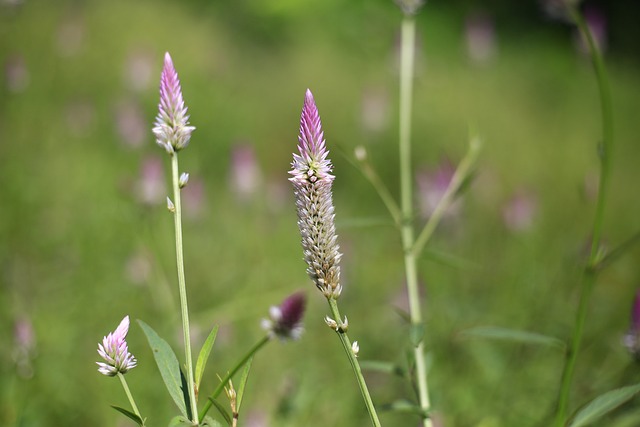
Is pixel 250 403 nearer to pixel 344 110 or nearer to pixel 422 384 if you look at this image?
pixel 422 384

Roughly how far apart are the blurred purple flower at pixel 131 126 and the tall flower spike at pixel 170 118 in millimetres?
2017

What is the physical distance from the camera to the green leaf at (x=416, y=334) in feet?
2.91

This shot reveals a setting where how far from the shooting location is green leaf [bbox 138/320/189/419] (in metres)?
0.76

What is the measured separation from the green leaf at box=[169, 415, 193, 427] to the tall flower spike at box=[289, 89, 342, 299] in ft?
0.64

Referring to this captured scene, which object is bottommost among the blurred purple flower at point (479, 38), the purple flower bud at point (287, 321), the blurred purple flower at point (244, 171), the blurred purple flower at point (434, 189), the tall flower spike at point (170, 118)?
the purple flower bud at point (287, 321)

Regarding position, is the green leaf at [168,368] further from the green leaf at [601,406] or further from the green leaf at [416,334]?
the green leaf at [601,406]

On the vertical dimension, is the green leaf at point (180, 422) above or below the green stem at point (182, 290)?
below

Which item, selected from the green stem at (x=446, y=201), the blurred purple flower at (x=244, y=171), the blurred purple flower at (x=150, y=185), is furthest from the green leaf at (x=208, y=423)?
the blurred purple flower at (x=244, y=171)

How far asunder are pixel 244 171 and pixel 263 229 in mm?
537

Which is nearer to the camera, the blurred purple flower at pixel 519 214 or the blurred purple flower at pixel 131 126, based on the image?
the blurred purple flower at pixel 519 214

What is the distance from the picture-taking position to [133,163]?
3455 millimetres

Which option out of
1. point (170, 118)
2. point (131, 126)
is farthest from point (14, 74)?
point (170, 118)

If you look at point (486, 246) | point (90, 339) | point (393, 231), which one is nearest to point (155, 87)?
point (393, 231)

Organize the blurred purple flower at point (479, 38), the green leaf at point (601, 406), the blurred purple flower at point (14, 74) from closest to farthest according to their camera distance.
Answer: the green leaf at point (601, 406), the blurred purple flower at point (14, 74), the blurred purple flower at point (479, 38)
